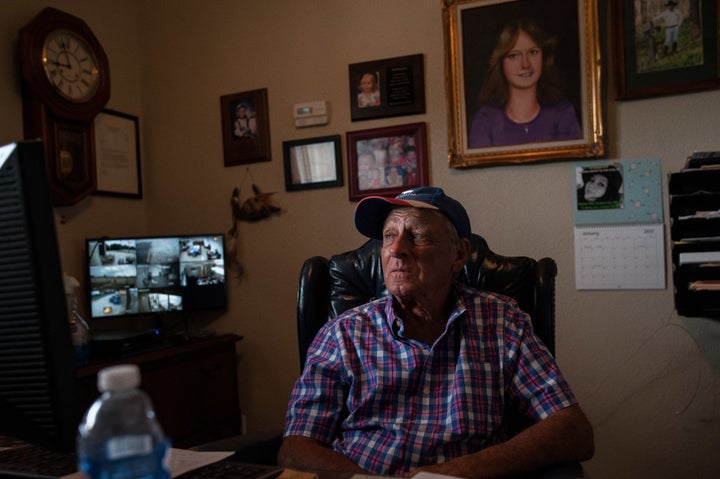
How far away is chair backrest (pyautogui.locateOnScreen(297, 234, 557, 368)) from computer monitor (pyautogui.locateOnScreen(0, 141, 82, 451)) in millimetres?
1108

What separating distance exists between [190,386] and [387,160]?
1.25 metres

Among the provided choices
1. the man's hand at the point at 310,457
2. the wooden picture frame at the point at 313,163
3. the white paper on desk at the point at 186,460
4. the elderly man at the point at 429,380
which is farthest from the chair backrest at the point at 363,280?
the wooden picture frame at the point at 313,163

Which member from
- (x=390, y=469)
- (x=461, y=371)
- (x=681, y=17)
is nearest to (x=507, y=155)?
(x=681, y=17)

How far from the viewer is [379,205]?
1636 millimetres

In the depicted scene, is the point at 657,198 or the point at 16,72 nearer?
the point at 657,198

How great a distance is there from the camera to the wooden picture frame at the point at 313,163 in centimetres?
272

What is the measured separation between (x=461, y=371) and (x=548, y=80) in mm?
1402

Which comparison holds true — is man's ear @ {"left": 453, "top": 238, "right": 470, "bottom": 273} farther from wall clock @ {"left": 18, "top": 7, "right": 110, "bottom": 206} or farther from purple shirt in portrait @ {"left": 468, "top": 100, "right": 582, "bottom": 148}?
wall clock @ {"left": 18, "top": 7, "right": 110, "bottom": 206}

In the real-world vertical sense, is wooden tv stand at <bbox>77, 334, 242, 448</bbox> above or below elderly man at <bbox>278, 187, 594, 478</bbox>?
below

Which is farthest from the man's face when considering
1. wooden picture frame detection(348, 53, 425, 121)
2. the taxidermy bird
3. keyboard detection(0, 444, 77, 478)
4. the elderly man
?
the taxidermy bird

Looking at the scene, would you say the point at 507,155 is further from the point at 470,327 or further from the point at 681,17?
the point at 470,327

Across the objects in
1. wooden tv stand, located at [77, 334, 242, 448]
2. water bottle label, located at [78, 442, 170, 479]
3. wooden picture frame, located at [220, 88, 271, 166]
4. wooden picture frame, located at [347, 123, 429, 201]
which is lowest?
wooden tv stand, located at [77, 334, 242, 448]

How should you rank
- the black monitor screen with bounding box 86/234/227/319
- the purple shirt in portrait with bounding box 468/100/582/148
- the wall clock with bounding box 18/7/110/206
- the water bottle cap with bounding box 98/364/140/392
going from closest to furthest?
the water bottle cap with bounding box 98/364/140/392 → the purple shirt in portrait with bounding box 468/100/582/148 → the wall clock with bounding box 18/7/110/206 → the black monitor screen with bounding box 86/234/227/319

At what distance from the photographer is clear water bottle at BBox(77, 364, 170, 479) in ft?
1.97
